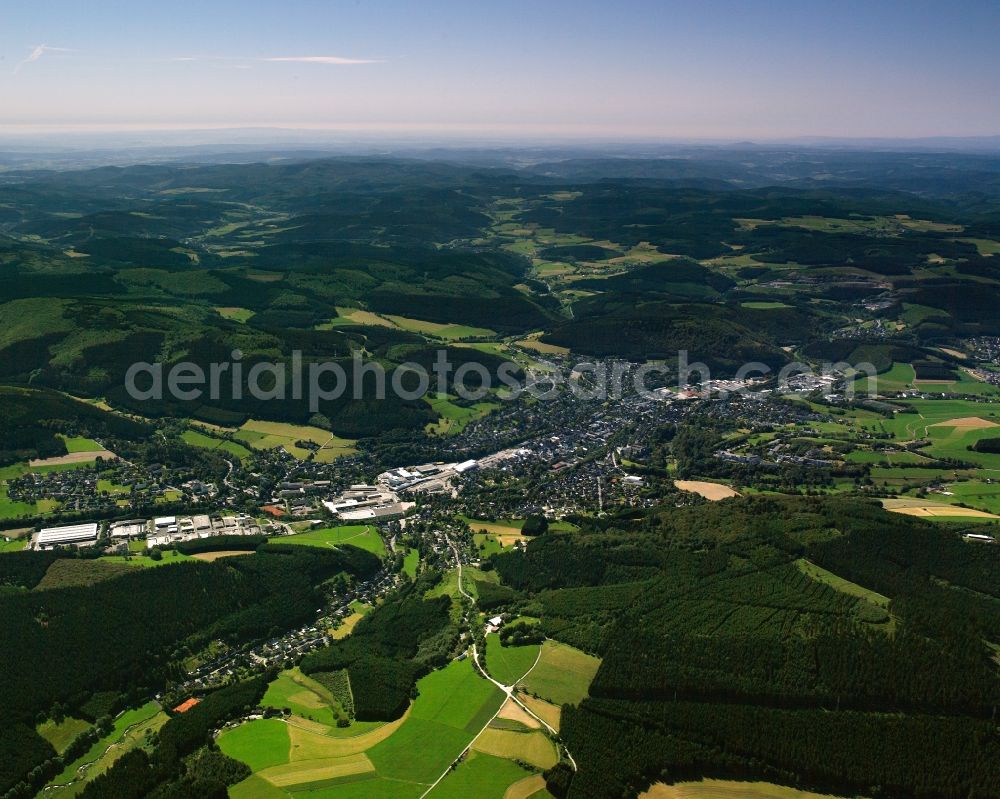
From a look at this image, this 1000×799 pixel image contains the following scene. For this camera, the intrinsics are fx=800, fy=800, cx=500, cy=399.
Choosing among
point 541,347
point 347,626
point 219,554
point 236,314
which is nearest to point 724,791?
point 347,626

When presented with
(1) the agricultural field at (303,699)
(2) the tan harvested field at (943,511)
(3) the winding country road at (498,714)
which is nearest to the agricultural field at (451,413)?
(3) the winding country road at (498,714)

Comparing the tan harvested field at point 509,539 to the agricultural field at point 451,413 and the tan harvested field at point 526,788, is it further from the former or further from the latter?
the tan harvested field at point 526,788

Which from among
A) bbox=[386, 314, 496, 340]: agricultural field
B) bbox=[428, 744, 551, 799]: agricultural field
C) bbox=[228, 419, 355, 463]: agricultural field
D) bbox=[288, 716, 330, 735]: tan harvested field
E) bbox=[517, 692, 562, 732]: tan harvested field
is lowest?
bbox=[288, 716, 330, 735]: tan harvested field

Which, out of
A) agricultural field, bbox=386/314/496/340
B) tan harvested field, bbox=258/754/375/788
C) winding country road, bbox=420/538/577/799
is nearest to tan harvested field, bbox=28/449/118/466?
winding country road, bbox=420/538/577/799

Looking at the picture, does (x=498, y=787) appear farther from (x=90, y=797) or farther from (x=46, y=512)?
(x=46, y=512)

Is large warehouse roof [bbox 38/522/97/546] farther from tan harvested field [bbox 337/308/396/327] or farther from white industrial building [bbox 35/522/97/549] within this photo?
tan harvested field [bbox 337/308/396/327]

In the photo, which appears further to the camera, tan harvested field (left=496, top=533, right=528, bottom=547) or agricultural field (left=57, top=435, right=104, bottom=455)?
agricultural field (left=57, top=435, right=104, bottom=455)
